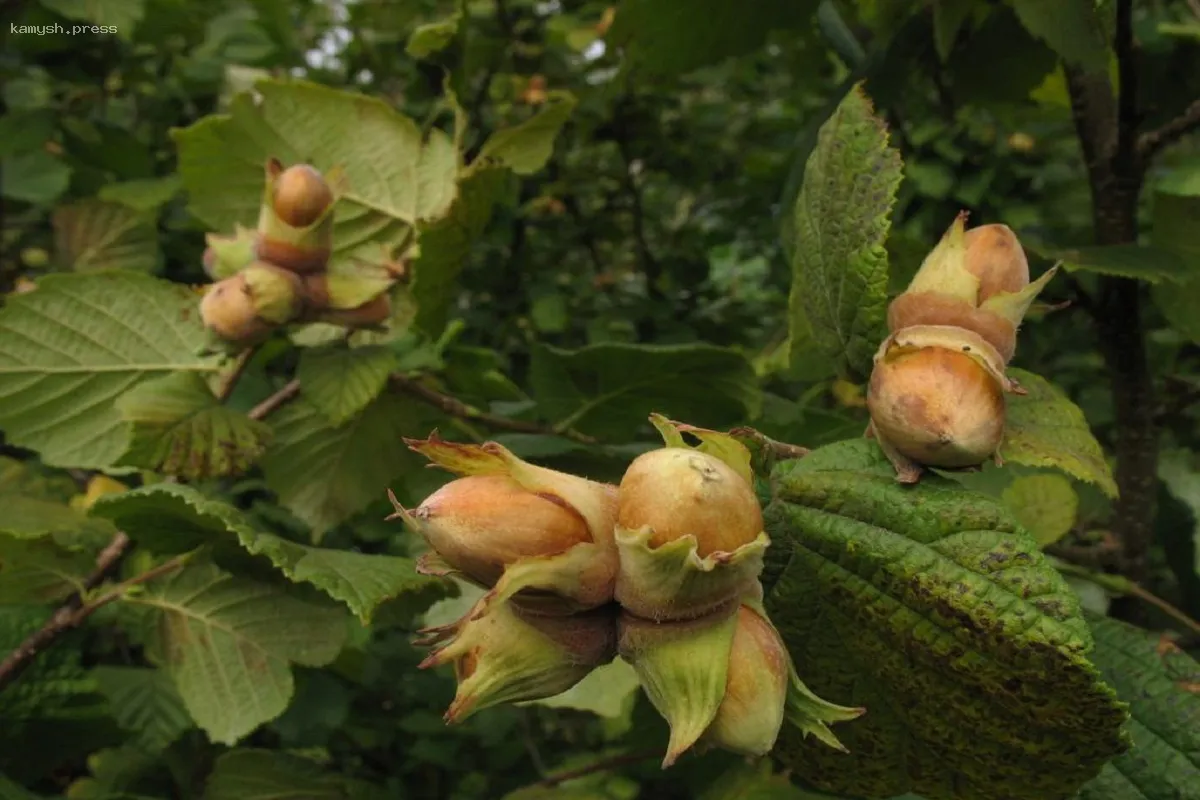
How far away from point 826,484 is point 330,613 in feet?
2.79

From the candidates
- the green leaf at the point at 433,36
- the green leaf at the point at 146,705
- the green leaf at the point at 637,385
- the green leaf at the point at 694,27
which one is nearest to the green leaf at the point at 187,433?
the green leaf at the point at 637,385

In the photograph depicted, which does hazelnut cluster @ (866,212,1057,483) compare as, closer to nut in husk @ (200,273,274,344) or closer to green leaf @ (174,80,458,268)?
nut in husk @ (200,273,274,344)

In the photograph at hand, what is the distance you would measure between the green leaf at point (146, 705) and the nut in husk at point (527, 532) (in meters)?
1.20

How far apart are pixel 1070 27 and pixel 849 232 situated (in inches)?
17.7

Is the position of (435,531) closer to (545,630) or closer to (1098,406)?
(545,630)

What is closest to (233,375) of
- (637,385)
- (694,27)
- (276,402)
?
(276,402)

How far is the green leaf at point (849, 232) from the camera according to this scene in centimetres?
97

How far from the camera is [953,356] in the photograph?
0.88m

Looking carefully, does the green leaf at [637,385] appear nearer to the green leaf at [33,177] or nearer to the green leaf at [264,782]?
the green leaf at [264,782]

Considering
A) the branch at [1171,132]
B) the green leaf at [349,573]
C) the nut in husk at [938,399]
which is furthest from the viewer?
the branch at [1171,132]

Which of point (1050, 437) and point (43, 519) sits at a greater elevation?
point (1050, 437)

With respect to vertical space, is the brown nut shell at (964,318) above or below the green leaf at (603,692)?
above

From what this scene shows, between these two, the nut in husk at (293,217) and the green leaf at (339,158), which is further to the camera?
the green leaf at (339,158)

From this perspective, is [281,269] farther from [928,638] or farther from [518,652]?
[928,638]
